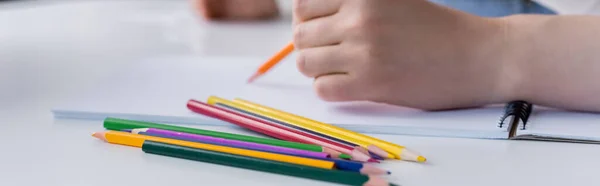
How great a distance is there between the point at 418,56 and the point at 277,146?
14 centimetres

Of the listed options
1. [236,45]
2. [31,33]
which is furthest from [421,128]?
[31,33]

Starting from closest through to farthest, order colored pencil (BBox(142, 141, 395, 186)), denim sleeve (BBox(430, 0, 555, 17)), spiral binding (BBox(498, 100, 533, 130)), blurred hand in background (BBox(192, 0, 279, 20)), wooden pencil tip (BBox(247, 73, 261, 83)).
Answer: colored pencil (BBox(142, 141, 395, 186)) < spiral binding (BBox(498, 100, 533, 130)) < wooden pencil tip (BBox(247, 73, 261, 83)) < denim sleeve (BBox(430, 0, 555, 17)) < blurred hand in background (BBox(192, 0, 279, 20))

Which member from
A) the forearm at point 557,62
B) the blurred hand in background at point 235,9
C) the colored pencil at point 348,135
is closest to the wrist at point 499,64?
the forearm at point 557,62

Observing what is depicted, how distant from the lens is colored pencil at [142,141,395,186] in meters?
0.33

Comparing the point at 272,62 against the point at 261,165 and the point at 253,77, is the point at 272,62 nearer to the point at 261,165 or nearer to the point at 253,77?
the point at 253,77

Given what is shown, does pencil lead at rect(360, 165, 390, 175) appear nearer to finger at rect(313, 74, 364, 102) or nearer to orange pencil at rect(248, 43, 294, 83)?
finger at rect(313, 74, 364, 102)

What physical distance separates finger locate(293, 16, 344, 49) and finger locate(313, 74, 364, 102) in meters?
0.02

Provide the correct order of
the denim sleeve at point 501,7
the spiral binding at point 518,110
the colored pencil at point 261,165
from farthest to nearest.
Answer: the denim sleeve at point 501,7, the spiral binding at point 518,110, the colored pencil at point 261,165

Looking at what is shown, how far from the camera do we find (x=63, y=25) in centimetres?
81

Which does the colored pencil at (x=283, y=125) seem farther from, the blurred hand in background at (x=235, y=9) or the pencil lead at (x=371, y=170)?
the blurred hand in background at (x=235, y=9)

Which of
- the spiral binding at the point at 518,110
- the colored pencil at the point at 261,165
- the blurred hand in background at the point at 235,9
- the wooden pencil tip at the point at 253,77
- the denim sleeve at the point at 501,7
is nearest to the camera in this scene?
the colored pencil at the point at 261,165

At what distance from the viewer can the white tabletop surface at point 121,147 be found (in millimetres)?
356

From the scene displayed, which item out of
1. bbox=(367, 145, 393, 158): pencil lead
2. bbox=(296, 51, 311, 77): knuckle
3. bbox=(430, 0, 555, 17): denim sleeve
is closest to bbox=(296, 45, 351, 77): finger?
bbox=(296, 51, 311, 77): knuckle

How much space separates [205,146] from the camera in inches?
14.9
